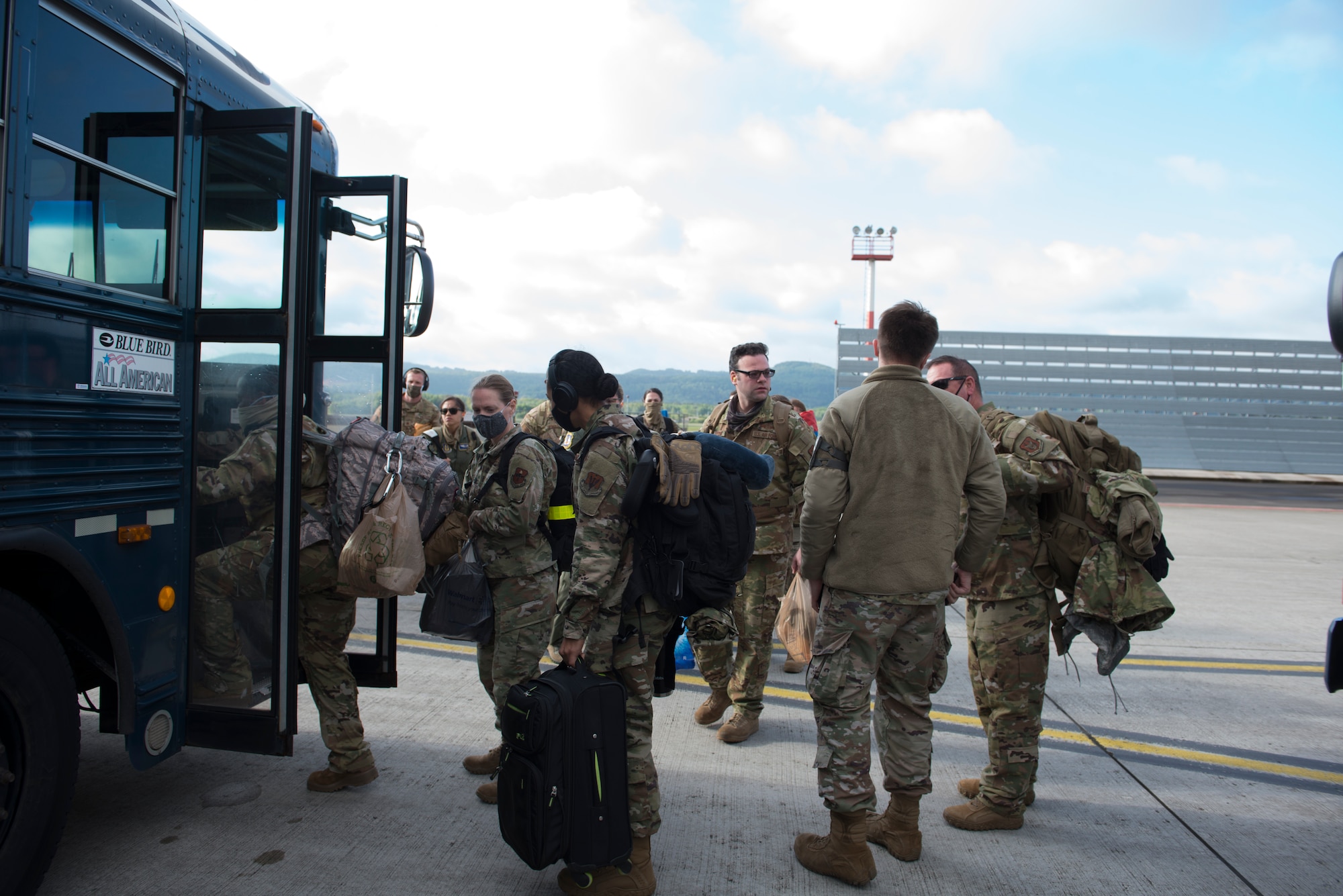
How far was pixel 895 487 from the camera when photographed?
3090 millimetres

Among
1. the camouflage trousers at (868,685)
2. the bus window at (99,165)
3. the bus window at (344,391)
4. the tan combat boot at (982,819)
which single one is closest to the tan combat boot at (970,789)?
the tan combat boot at (982,819)

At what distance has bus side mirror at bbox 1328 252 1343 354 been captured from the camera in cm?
296

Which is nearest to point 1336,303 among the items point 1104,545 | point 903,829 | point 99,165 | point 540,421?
point 1104,545

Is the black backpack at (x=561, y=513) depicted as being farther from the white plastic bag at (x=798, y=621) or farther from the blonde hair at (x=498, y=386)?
the white plastic bag at (x=798, y=621)

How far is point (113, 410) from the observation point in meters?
2.81

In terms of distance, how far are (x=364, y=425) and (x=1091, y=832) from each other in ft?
11.9

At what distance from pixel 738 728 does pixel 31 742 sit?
10.1 feet

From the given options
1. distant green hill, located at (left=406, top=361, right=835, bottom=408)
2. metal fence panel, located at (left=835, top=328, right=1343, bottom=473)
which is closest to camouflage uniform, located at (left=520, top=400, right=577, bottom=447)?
distant green hill, located at (left=406, top=361, right=835, bottom=408)

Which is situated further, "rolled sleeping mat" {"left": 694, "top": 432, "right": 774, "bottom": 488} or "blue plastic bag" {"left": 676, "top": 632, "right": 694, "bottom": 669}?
"blue plastic bag" {"left": 676, "top": 632, "right": 694, "bottom": 669}

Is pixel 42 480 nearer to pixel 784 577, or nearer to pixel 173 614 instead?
pixel 173 614

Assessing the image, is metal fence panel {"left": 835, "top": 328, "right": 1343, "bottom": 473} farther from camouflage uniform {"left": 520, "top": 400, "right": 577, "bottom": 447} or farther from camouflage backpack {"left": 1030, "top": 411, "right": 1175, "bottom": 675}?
camouflage backpack {"left": 1030, "top": 411, "right": 1175, "bottom": 675}

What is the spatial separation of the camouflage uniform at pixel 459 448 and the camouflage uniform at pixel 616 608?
3.99 feet

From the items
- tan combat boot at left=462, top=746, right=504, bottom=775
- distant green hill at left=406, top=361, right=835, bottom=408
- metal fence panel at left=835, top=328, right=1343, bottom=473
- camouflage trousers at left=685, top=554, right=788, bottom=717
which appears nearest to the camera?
tan combat boot at left=462, top=746, right=504, bottom=775

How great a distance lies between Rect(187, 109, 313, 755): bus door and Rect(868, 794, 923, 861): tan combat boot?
2.45 meters
